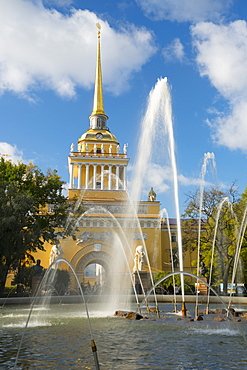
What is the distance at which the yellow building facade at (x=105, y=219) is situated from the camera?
131ft

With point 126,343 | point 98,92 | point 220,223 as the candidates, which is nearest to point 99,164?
point 98,92

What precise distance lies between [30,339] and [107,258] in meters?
31.5

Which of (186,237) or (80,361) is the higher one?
(186,237)

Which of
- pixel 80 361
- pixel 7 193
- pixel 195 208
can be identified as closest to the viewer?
pixel 80 361

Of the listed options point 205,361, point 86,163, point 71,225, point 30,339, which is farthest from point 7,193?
point 86,163

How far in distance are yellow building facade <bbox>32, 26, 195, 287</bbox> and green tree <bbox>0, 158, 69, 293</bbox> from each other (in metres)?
5.97

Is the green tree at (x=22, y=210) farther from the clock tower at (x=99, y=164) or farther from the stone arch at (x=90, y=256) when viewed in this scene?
the clock tower at (x=99, y=164)

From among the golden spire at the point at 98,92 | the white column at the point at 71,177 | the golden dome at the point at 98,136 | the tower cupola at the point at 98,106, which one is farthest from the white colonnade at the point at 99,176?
the golden spire at the point at 98,92

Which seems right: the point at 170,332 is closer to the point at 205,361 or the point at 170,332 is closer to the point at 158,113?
the point at 205,361

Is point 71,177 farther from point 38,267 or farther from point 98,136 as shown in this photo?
point 38,267

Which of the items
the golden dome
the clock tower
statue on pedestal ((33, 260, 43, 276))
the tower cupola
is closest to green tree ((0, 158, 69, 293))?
statue on pedestal ((33, 260, 43, 276))

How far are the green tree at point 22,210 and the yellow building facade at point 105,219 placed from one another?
5.97 meters

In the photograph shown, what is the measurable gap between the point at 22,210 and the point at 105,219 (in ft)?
61.2

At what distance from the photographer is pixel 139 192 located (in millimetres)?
17094
